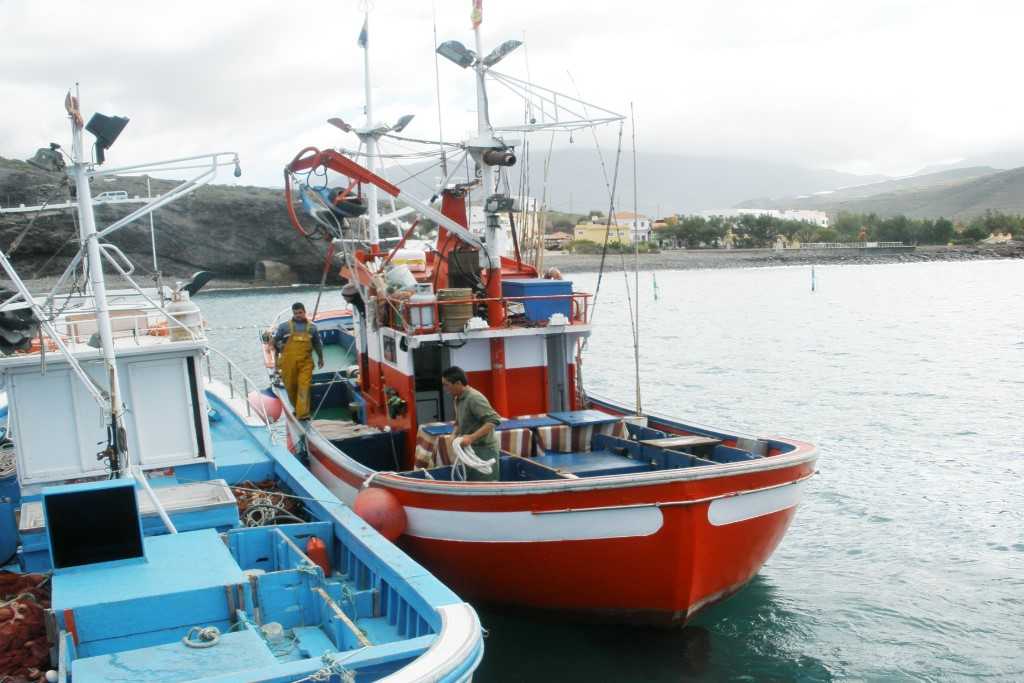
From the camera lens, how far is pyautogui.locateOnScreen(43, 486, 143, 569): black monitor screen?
753 cm

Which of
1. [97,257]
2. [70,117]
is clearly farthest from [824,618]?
[70,117]

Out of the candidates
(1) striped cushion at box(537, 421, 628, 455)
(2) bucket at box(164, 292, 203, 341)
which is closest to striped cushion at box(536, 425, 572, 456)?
(1) striped cushion at box(537, 421, 628, 455)

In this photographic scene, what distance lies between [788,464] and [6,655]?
25.1ft

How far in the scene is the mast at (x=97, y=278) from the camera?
898 centimetres

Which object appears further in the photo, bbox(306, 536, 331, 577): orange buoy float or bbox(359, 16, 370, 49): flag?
bbox(359, 16, 370, 49): flag

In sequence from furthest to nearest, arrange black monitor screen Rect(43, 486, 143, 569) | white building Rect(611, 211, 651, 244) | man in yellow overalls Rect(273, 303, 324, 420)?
man in yellow overalls Rect(273, 303, 324, 420) < white building Rect(611, 211, 651, 244) < black monitor screen Rect(43, 486, 143, 569)

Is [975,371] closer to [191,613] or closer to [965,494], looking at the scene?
[965,494]

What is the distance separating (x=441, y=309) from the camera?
12266 mm

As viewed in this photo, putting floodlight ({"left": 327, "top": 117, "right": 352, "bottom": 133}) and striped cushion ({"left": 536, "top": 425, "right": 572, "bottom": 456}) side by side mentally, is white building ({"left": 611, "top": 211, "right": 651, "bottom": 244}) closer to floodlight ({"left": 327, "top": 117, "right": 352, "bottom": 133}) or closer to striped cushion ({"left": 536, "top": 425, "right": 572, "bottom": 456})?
striped cushion ({"left": 536, "top": 425, "right": 572, "bottom": 456})

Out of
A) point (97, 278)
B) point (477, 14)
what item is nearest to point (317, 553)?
point (97, 278)

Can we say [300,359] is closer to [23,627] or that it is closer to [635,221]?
[635,221]

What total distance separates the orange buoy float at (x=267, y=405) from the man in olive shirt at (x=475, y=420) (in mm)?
6018

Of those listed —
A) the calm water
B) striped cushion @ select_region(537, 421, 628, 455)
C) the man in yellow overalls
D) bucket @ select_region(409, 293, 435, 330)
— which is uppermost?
bucket @ select_region(409, 293, 435, 330)

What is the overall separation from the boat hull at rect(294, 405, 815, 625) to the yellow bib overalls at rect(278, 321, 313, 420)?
15.6ft
